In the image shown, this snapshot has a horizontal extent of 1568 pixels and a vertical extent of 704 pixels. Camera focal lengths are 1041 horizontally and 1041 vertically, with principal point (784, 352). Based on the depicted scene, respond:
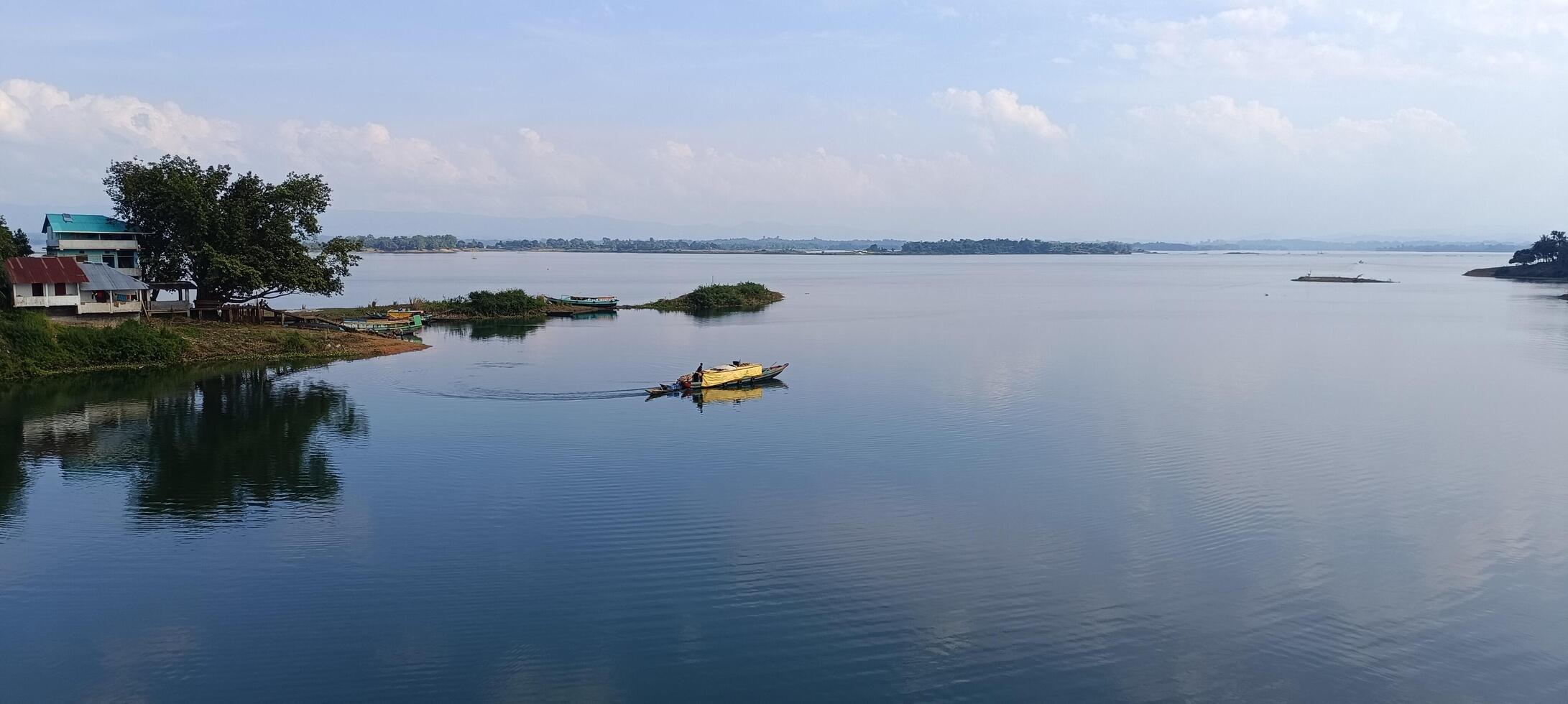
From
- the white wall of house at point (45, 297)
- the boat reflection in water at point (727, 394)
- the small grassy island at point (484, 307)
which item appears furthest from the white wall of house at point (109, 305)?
the boat reflection in water at point (727, 394)

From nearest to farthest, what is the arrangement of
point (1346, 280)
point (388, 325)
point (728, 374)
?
1. point (728, 374)
2. point (388, 325)
3. point (1346, 280)

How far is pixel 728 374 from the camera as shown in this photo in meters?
33.2

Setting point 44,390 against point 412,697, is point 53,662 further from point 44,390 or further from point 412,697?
point 44,390

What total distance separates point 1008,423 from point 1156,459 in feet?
15.8

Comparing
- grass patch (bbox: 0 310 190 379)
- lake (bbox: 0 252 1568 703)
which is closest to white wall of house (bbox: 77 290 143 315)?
grass patch (bbox: 0 310 190 379)

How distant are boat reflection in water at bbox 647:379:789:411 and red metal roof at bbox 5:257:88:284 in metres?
21.2

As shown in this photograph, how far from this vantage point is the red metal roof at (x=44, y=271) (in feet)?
115

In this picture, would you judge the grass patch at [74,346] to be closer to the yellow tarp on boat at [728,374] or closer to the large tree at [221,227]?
the large tree at [221,227]

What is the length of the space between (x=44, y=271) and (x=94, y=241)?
16.2 feet

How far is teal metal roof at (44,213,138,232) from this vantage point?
129 feet

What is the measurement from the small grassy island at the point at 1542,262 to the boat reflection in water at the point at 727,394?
105m

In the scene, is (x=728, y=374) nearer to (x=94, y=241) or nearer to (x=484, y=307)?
(x=94, y=241)

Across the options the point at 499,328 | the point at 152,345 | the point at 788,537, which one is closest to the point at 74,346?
the point at 152,345

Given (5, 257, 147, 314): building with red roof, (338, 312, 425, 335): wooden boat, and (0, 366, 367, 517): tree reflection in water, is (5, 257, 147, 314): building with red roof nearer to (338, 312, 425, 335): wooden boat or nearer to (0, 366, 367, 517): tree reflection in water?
(0, 366, 367, 517): tree reflection in water
